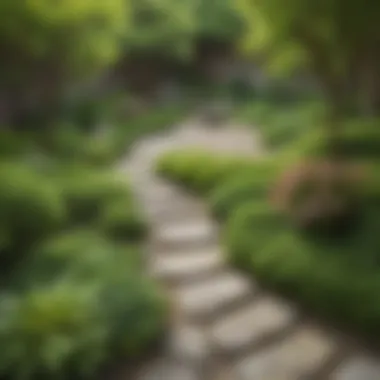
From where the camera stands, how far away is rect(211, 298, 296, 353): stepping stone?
14.6ft

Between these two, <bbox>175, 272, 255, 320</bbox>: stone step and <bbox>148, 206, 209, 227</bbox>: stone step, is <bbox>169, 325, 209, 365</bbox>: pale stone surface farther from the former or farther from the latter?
<bbox>148, 206, 209, 227</bbox>: stone step

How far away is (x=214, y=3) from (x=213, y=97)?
3.07 m

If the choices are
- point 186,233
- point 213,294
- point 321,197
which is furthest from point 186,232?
point 321,197

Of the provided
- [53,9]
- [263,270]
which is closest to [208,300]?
[263,270]

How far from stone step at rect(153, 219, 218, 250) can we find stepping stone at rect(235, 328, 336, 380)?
6.58 ft

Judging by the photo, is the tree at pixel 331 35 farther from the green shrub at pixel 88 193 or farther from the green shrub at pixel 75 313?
the green shrub at pixel 75 313

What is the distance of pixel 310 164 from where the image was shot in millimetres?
6141

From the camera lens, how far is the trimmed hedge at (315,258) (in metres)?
4.55

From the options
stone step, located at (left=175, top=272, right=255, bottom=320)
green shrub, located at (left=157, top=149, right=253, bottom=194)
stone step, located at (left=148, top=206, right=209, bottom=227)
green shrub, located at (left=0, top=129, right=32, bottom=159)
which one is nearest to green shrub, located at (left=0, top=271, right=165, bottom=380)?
stone step, located at (left=175, top=272, right=255, bottom=320)

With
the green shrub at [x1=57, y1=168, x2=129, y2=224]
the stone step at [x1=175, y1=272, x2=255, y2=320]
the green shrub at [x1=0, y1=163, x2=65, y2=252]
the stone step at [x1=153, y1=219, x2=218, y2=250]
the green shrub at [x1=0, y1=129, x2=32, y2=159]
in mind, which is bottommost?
the stone step at [x1=175, y1=272, x2=255, y2=320]

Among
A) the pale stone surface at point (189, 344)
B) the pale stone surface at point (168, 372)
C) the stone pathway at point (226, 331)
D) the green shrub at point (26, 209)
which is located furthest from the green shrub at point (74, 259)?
the pale stone surface at point (168, 372)

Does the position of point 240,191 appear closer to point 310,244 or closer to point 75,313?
point 310,244

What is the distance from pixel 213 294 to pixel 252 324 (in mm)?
572

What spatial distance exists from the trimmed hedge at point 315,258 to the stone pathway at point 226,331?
166 millimetres
